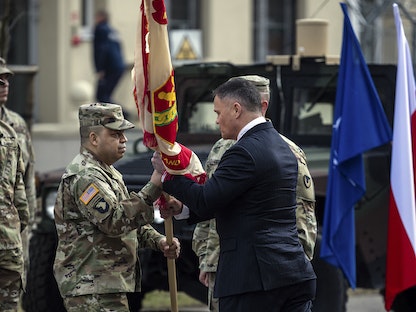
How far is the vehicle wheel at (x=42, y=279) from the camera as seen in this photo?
8898 mm

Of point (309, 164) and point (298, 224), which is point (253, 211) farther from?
point (309, 164)

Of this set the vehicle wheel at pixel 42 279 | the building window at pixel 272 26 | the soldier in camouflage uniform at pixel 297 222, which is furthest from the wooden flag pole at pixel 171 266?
the building window at pixel 272 26

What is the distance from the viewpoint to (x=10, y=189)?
7.30 m

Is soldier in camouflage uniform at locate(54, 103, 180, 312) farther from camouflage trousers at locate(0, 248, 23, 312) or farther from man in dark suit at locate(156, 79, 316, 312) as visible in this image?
camouflage trousers at locate(0, 248, 23, 312)

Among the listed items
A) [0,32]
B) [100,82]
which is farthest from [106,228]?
[100,82]

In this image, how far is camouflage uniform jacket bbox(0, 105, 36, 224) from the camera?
28.8 feet

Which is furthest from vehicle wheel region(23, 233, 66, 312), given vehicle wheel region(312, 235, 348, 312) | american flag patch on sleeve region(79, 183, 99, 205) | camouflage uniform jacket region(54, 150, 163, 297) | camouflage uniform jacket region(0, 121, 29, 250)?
american flag patch on sleeve region(79, 183, 99, 205)

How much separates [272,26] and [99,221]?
1521cm

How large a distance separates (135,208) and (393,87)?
141 inches

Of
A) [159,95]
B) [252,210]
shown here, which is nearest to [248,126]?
[252,210]

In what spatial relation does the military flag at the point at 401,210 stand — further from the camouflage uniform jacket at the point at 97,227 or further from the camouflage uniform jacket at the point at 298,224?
the camouflage uniform jacket at the point at 97,227

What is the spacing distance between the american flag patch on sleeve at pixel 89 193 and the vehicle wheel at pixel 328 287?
2576 mm

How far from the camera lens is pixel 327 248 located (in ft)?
27.4

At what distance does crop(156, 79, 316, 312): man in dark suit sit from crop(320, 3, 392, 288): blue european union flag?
2445 mm
